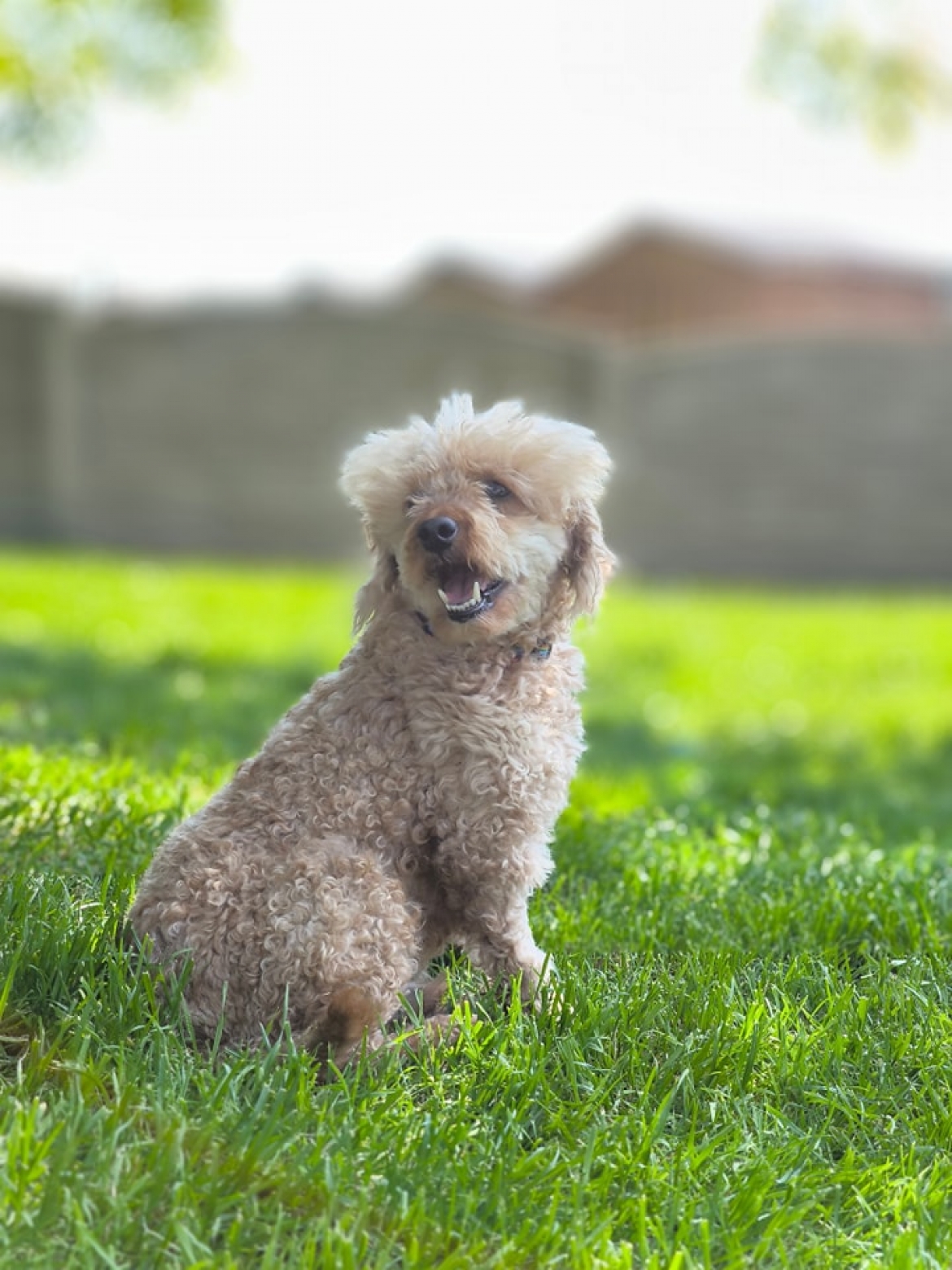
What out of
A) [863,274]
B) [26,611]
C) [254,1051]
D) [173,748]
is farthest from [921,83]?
[863,274]

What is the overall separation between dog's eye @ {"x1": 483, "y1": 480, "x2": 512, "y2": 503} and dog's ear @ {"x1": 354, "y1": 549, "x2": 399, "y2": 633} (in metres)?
0.25

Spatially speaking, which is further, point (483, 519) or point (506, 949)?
point (506, 949)

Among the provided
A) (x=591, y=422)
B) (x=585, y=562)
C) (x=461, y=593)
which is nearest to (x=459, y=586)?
(x=461, y=593)

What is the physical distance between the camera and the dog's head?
254 cm

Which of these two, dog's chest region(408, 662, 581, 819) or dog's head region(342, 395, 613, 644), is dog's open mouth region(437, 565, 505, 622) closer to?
dog's head region(342, 395, 613, 644)

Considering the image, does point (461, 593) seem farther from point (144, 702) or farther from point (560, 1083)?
point (144, 702)

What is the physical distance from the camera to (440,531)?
2498 millimetres

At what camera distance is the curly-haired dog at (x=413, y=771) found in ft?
8.04

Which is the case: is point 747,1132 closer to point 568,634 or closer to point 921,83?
point 568,634

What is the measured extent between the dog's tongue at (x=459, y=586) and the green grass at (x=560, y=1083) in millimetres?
396

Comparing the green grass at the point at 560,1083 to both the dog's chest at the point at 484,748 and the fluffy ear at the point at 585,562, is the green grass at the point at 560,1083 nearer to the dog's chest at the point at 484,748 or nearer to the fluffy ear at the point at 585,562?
the fluffy ear at the point at 585,562

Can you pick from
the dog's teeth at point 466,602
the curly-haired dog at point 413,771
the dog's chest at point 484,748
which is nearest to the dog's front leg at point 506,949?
the curly-haired dog at point 413,771

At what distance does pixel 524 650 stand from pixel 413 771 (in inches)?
13.7

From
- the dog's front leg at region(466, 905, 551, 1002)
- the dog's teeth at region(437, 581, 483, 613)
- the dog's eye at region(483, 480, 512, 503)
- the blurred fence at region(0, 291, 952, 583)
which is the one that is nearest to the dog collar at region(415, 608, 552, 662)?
the dog's teeth at region(437, 581, 483, 613)
